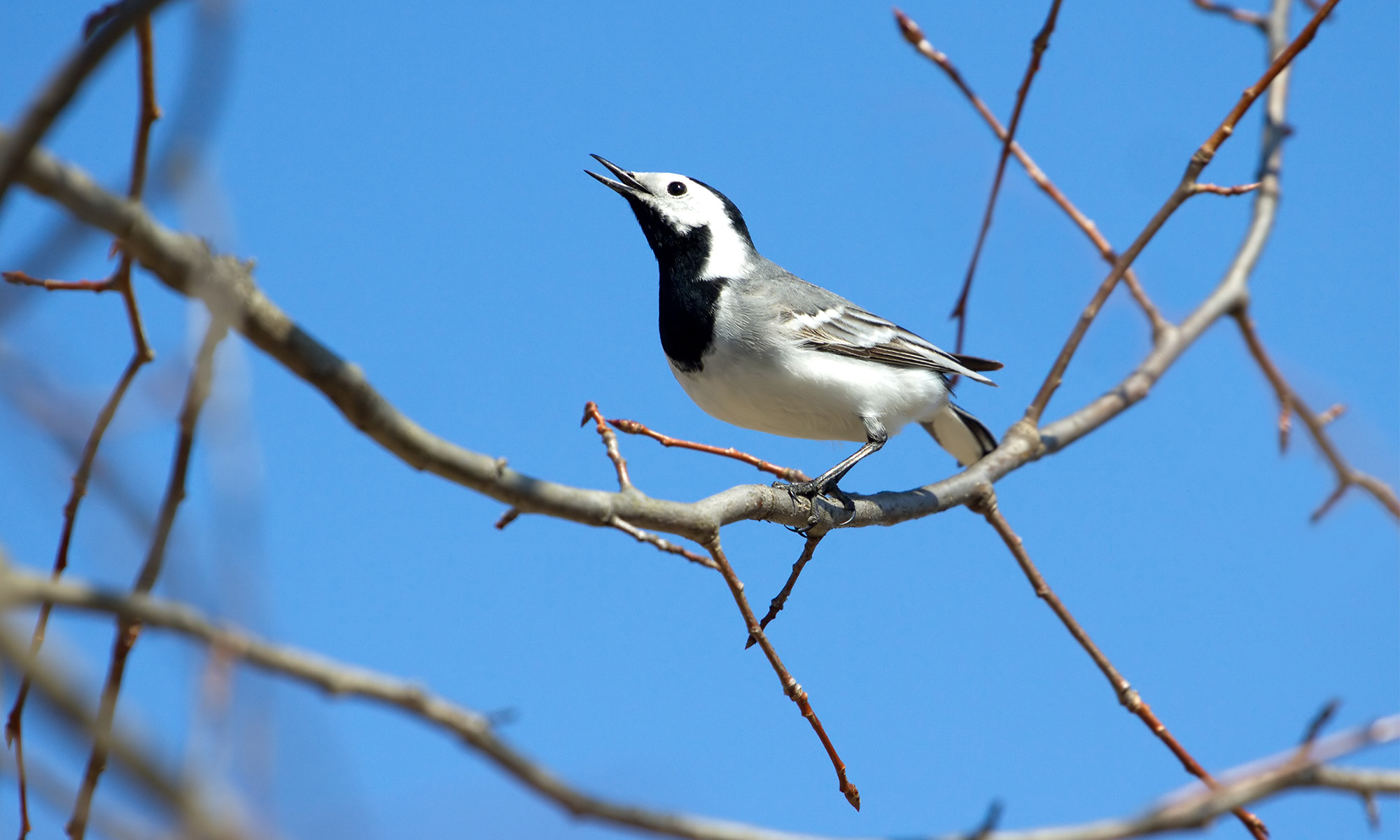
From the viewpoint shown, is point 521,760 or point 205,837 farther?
point 521,760

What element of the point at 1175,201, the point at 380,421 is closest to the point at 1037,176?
the point at 1175,201

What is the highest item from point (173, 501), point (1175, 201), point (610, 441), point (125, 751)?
point (1175, 201)

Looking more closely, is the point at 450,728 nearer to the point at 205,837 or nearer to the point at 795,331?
the point at 205,837

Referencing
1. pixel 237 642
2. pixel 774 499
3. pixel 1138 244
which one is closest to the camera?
pixel 237 642

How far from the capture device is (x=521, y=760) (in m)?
1.56

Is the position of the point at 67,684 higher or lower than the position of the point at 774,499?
lower

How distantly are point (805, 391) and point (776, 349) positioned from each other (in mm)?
290

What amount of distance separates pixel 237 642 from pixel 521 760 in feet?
1.40

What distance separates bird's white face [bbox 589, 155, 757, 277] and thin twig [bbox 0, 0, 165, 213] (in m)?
5.47

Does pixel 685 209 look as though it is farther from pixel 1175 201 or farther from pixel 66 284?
pixel 66 284

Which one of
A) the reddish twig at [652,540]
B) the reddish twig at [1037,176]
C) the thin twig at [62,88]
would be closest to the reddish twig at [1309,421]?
the reddish twig at [1037,176]

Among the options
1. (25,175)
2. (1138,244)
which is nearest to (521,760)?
(25,175)

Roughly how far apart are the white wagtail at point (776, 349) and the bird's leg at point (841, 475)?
11 millimetres

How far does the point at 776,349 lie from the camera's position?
6.00 m
